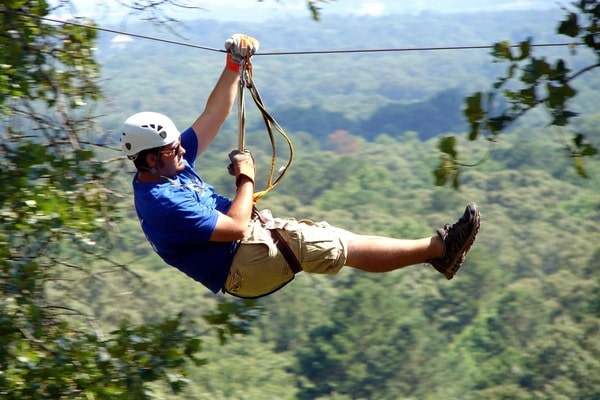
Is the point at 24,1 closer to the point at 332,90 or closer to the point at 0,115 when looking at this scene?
the point at 0,115

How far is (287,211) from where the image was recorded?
7006 cm

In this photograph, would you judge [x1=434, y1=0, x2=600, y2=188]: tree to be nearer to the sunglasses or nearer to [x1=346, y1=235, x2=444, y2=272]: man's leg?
[x1=346, y1=235, x2=444, y2=272]: man's leg

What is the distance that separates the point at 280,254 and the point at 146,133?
728mm

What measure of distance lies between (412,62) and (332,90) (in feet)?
63.3

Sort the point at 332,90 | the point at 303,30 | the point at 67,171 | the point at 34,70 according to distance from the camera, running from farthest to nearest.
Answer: the point at 303,30 → the point at 332,90 → the point at 34,70 → the point at 67,171

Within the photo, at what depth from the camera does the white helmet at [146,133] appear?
373 cm

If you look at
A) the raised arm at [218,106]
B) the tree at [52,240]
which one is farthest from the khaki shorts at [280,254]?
the tree at [52,240]

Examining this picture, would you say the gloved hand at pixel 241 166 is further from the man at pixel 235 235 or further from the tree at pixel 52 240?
the tree at pixel 52 240

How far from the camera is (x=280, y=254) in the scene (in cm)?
382

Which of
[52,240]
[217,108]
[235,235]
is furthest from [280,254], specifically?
[52,240]

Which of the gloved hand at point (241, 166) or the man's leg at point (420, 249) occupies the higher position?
the gloved hand at point (241, 166)

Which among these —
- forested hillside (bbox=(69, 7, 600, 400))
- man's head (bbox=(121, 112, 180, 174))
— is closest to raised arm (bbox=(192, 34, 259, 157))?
man's head (bbox=(121, 112, 180, 174))

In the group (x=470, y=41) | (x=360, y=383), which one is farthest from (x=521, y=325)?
(x=470, y=41)

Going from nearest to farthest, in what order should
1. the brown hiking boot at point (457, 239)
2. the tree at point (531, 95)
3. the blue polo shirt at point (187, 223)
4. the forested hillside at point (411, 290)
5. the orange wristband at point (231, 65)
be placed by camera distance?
the tree at point (531, 95), the blue polo shirt at point (187, 223), the brown hiking boot at point (457, 239), the orange wristband at point (231, 65), the forested hillside at point (411, 290)
